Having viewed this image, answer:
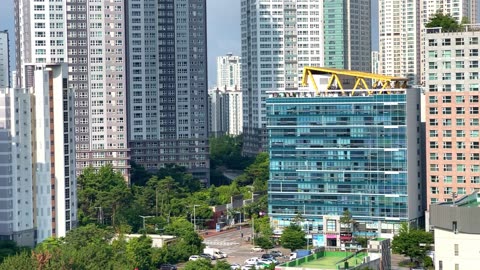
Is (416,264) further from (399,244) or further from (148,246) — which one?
(148,246)

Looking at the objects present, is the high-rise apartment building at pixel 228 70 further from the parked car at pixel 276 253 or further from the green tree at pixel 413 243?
the green tree at pixel 413 243

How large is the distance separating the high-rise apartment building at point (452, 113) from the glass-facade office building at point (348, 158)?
3.85 feet

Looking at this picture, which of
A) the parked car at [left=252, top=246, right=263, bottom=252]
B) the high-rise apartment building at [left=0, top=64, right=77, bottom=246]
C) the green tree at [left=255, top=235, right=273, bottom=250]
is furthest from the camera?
the parked car at [left=252, top=246, right=263, bottom=252]

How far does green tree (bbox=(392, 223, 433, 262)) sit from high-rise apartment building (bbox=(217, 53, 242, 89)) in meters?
104

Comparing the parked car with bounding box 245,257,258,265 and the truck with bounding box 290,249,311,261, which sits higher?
the truck with bounding box 290,249,311,261

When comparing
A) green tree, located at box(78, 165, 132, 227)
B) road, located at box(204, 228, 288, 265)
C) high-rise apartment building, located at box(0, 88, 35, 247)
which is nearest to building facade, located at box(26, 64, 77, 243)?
high-rise apartment building, located at box(0, 88, 35, 247)

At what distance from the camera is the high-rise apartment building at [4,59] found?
94875 mm

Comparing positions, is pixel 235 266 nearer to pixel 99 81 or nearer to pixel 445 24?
pixel 445 24

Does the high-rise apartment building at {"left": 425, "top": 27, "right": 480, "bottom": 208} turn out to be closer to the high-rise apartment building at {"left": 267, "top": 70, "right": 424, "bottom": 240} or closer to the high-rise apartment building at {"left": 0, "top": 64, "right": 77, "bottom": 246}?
the high-rise apartment building at {"left": 267, "top": 70, "right": 424, "bottom": 240}

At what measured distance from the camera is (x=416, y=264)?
5628 cm

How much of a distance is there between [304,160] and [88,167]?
2303 centimetres

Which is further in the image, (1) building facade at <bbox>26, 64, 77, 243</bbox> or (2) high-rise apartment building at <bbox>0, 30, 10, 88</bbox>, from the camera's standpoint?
(2) high-rise apartment building at <bbox>0, 30, 10, 88</bbox>

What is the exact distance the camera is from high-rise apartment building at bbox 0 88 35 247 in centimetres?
5775

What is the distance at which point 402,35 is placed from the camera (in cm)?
12988
